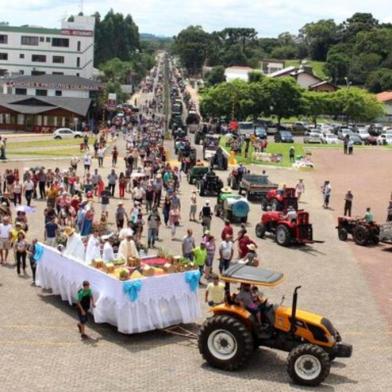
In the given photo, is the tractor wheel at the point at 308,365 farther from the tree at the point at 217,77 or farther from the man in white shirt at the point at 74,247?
the tree at the point at 217,77

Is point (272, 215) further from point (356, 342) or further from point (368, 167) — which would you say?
point (368, 167)

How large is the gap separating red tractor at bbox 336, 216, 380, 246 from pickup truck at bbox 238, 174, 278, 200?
7223 mm

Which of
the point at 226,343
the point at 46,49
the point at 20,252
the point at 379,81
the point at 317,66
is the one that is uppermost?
the point at 317,66

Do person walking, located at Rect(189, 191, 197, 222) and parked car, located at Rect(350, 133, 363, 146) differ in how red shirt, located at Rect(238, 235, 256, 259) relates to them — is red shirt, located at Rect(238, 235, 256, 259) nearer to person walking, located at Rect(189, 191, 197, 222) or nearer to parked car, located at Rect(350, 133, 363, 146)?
person walking, located at Rect(189, 191, 197, 222)

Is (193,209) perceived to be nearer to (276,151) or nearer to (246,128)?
(276,151)

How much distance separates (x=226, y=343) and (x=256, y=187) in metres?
20.9

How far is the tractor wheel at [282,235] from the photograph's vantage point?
2534cm

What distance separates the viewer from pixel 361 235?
26.6 m

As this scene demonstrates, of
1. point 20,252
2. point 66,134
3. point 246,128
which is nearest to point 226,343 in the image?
point 20,252

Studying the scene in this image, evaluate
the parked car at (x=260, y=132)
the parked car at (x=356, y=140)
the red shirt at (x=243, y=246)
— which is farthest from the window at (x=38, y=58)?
the red shirt at (x=243, y=246)

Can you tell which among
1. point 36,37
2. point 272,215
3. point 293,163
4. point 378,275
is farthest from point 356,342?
point 36,37

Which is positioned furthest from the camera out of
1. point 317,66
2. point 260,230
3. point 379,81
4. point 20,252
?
point 317,66

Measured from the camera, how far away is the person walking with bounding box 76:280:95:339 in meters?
15.4

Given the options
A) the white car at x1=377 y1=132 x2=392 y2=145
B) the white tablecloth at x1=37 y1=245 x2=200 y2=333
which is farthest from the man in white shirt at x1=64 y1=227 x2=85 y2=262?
the white car at x1=377 y1=132 x2=392 y2=145
